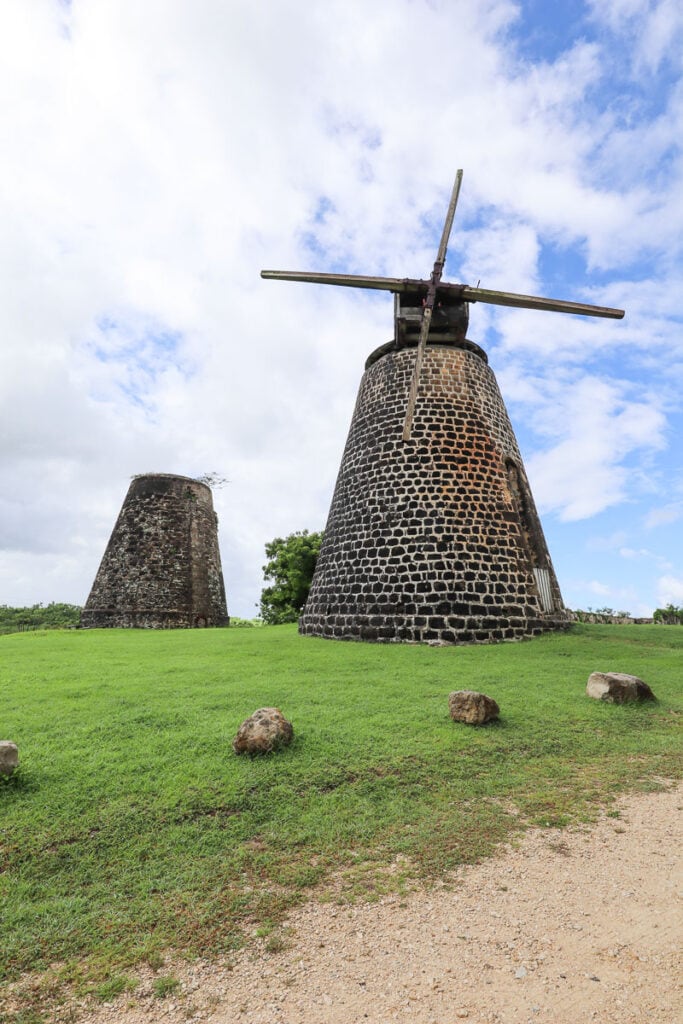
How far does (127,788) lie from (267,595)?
22.7 m

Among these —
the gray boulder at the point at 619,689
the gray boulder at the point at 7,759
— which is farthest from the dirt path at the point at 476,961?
the gray boulder at the point at 619,689

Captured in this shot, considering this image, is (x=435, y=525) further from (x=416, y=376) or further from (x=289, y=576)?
(x=289, y=576)

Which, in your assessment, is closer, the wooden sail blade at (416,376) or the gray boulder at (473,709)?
the gray boulder at (473,709)

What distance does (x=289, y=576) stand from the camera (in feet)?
86.7

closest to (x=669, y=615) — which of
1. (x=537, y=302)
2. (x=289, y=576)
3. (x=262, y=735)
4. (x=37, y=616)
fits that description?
(x=537, y=302)

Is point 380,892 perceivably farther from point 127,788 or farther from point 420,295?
point 420,295

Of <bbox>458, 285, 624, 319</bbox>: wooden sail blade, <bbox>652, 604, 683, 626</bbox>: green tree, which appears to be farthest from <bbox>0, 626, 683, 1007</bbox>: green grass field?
<bbox>652, 604, 683, 626</bbox>: green tree

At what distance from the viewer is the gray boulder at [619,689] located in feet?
23.7

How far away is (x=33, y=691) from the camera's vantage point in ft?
25.7

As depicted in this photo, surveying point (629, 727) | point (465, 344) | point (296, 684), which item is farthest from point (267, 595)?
point (629, 727)

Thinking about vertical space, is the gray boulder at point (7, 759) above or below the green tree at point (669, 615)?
below

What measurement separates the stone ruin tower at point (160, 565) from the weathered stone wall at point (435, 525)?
11.3 meters

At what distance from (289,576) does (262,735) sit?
21.3m

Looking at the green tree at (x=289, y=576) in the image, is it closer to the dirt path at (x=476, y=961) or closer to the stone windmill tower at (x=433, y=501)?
the stone windmill tower at (x=433, y=501)
